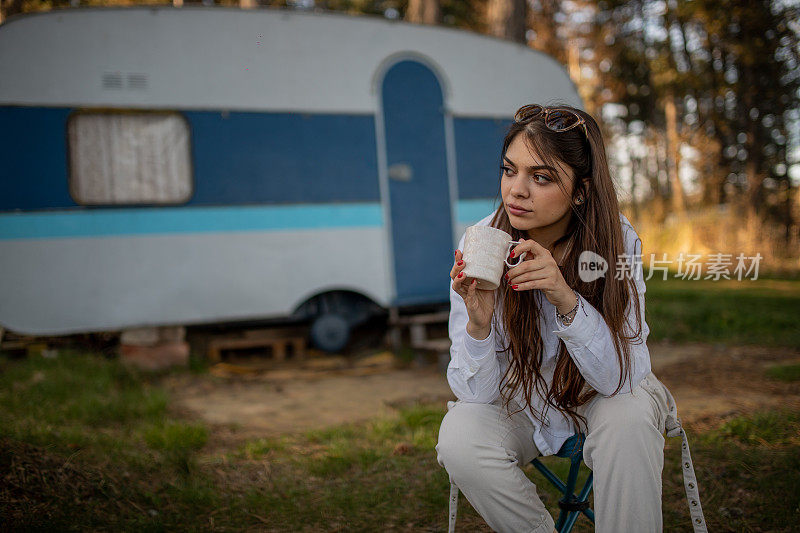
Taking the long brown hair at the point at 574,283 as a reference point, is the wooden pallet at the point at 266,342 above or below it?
below

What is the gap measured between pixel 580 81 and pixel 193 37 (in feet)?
53.2

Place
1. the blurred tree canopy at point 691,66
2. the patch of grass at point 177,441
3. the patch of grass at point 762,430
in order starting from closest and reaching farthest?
the patch of grass at point 177,441, the patch of grass at point 762,430, the blurred tree canopy at point 691,66

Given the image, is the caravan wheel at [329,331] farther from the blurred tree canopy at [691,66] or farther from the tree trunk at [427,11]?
the tree trunk at [427,11]

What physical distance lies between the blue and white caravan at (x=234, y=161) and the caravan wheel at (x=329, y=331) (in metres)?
0.09

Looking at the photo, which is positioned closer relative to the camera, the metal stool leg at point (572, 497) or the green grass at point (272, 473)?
the metal stool leg at point (572, 497)

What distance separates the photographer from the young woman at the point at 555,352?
1.60 meters

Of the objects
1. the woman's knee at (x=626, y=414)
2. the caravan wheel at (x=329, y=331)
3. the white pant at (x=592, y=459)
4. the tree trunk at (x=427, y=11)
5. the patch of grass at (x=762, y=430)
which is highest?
the tree trunk at (x=427, y=11)

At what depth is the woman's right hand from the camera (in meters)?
1.68

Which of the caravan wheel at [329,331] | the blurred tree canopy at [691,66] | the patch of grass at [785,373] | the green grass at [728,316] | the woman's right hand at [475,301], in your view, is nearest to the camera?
the woman's right hand at [475,301]

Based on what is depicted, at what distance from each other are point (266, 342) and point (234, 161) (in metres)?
1.67

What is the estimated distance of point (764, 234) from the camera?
35.5ft

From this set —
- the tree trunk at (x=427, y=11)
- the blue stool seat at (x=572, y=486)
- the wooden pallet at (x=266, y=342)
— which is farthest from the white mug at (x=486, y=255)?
the tree trunk at (x=427, y=11)

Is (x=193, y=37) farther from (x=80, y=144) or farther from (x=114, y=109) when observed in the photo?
(x=80, y=144)

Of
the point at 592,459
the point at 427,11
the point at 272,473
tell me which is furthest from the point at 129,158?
the point at 427,11
